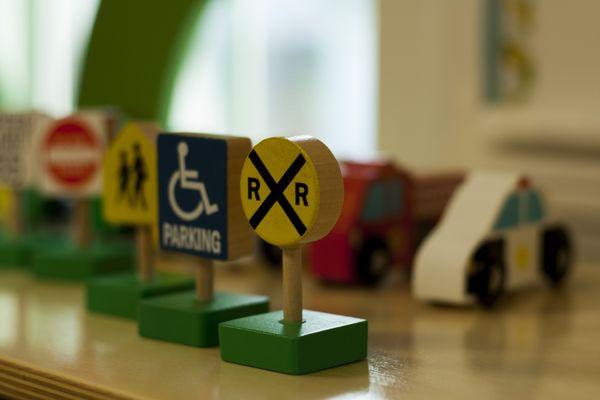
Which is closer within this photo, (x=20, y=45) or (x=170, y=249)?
(x=170, y=249)

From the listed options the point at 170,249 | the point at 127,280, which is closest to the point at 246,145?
the point at 170,249

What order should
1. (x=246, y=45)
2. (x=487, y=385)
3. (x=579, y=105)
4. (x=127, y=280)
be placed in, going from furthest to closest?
1. (x=246, y=45)
2. (x=579, y=105)
3. (x=127, y=280)
4. (x=487, y=385)

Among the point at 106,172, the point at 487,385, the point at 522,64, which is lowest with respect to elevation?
the point at 487,385

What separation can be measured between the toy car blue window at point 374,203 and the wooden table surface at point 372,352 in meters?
0.07

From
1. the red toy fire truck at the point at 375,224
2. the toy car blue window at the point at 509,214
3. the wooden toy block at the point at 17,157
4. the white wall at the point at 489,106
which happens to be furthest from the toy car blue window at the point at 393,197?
the wooden toy block at the point at 17,157

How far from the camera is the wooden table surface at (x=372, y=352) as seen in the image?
2.04 feet

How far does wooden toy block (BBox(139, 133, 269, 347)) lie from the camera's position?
70 cm

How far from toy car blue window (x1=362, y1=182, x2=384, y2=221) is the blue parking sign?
25cm

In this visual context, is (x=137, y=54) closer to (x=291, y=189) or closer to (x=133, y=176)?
(x=133, y=176)

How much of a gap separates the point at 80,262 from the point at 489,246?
378mm

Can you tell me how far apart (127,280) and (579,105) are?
0.56 metres

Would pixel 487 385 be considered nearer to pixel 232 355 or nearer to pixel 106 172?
pixel 232 355

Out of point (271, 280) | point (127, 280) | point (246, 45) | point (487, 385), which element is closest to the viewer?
point (487, 385)

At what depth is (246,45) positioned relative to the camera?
2207mm
